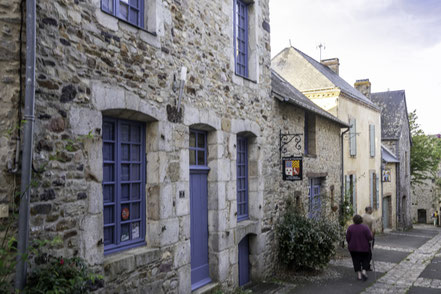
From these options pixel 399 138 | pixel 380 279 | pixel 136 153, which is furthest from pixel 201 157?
pixel 399 138


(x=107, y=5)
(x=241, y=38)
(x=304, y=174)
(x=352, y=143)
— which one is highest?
(x=241, y=38)

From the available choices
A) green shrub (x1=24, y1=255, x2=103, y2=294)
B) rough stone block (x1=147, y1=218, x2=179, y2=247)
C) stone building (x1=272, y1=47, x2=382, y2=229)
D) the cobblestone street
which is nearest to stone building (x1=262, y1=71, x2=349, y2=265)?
the cobblestone street

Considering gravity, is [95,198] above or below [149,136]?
below

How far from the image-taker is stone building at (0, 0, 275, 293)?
3672 millimetres

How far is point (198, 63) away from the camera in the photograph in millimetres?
5934

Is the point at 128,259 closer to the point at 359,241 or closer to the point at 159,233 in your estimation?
the point at 159,233

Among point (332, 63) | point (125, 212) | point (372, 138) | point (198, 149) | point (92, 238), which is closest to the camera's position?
point (92, 238)

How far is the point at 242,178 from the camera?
7.59 metres

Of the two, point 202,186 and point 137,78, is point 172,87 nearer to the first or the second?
point 137,78

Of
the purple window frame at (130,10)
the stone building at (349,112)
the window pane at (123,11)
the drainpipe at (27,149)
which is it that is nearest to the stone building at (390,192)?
the stone building at (349,112)

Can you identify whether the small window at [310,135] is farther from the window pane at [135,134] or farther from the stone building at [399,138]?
the stone building at [399,138]

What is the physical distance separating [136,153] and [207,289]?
7.91 ft

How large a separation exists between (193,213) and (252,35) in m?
3.66

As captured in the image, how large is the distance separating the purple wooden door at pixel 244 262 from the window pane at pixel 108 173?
11.9 ft
